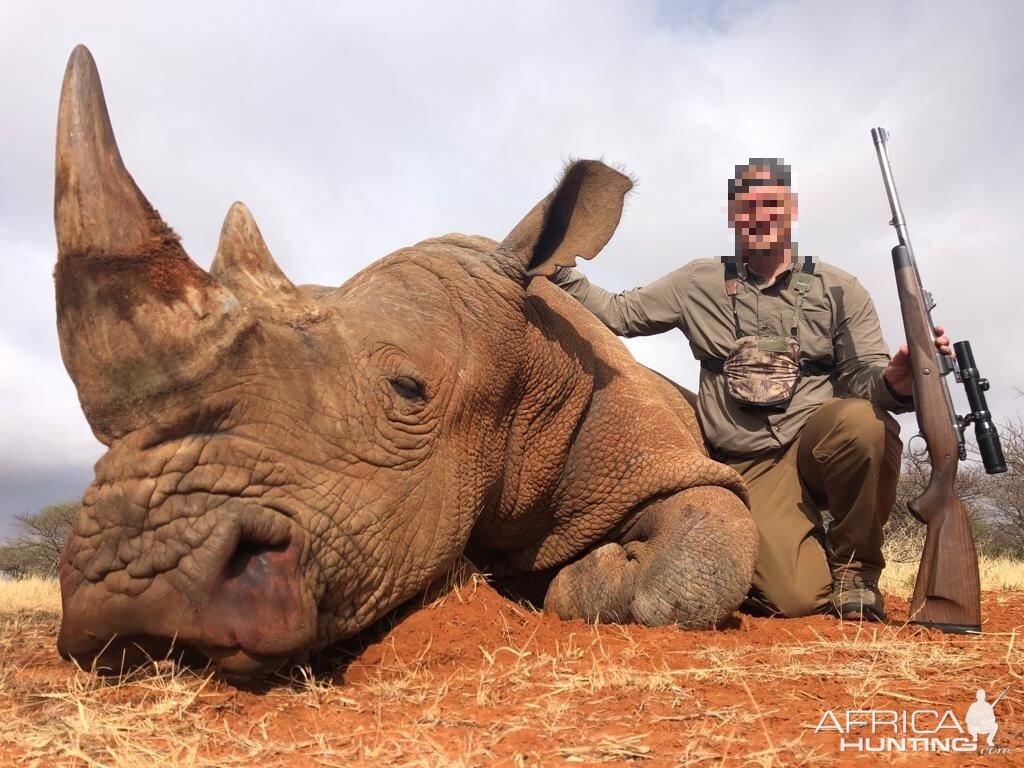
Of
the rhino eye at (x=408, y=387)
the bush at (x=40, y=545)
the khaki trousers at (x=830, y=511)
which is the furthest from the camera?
the bush at (x=40, y=545)

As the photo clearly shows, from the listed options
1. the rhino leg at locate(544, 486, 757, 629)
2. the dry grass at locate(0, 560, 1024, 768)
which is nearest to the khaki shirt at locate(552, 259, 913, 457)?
the rhino leg at locate(544, 486, 757, 629)

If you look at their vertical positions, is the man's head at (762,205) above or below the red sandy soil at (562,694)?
above

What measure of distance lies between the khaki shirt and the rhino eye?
2.39m

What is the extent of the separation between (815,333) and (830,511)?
116 cm

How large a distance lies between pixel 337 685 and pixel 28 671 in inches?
49.1

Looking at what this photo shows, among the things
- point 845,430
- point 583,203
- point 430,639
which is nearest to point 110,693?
point 430,639

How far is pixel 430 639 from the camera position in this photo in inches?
136

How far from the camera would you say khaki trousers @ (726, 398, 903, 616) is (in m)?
5.12

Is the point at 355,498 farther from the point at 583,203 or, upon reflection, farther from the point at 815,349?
the point at 815,349

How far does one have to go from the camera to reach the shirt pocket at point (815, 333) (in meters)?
5.68

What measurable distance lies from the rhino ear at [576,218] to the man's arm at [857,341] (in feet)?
6.85

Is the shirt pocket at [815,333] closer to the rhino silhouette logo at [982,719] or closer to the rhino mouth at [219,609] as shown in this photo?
the rhino silhouette logo at [982,719]

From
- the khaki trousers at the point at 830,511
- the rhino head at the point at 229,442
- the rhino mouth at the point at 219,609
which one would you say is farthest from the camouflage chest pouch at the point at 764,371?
the rhino mouth at the point at 219,609

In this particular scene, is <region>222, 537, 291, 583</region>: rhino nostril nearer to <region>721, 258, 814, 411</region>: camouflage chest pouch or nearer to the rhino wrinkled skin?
the rhino wrinkled skin
